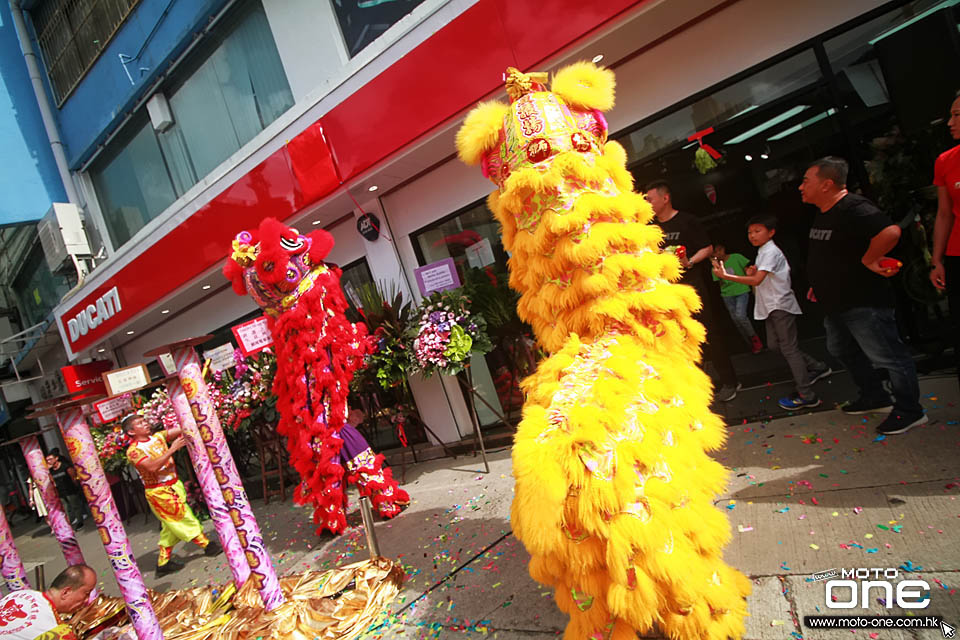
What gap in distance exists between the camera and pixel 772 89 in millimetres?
4238

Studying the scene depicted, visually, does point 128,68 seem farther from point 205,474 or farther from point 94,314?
point 205,474

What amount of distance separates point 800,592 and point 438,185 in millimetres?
4972

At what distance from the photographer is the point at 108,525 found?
2854 mm

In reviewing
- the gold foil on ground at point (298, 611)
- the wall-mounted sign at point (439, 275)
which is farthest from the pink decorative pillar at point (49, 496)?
the wall-mounted sign at point (439, 275)

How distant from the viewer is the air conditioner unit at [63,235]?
34.6 feet

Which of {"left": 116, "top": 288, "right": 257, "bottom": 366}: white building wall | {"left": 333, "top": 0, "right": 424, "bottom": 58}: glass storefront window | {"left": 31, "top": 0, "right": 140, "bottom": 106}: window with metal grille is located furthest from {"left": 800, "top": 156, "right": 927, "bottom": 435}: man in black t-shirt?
{"left": 31, "top": 0, "right": 140, "bottom": 106}: window with metal grille

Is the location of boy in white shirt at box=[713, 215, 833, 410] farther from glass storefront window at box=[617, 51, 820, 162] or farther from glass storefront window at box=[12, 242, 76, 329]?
glass storefront window at box=[12, 242, 76, 329]

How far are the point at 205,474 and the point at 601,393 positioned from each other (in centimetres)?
261

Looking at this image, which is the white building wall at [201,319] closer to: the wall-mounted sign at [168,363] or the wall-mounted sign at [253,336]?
the wall-mounted sign at [253,336]

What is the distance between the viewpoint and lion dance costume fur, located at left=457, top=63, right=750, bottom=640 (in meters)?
1.63

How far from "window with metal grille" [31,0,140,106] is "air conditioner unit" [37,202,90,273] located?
2372 mm

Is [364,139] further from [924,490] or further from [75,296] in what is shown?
[75,296]

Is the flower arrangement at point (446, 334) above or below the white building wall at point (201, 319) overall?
below

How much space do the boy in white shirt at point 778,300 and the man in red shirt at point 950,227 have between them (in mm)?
1194
